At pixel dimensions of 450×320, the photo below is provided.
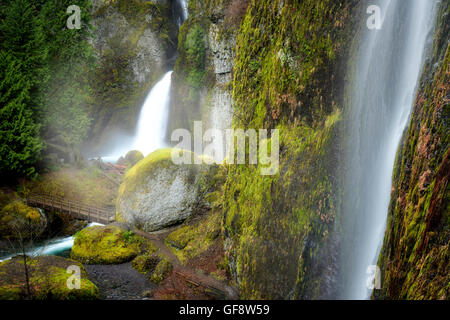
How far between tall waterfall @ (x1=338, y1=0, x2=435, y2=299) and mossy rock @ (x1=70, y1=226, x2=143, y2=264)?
8142 millimetres

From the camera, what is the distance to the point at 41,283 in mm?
7996

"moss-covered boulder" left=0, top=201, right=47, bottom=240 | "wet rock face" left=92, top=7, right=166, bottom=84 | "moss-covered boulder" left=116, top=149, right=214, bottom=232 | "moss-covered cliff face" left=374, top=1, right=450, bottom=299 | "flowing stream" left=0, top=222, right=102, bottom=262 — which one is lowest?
"flowing stream" left=0, top=222, right=102, bottom=262

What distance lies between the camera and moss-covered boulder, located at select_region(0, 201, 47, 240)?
13008 mm

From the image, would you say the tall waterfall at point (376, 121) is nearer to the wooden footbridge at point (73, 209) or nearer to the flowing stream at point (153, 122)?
the wooden footbridge at point (73, 209)

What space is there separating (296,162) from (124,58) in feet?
83.2

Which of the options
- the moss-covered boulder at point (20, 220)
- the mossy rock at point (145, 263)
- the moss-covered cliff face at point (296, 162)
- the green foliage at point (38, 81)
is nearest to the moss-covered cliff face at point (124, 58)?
the green foliage at point (38, 81)

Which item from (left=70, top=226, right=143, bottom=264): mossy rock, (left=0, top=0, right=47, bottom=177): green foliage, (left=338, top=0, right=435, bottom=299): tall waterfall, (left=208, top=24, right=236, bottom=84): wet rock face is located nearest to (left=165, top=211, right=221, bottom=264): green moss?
(left=70, top=226, right=143, bottom=264): mossy rock

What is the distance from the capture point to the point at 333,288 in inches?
246

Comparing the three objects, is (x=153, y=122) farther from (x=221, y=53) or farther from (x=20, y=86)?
(x=20, y=86)

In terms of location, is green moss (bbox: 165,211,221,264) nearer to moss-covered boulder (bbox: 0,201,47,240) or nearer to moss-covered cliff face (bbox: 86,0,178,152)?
moss-covered boulder (bbox: 0,201,47,240)

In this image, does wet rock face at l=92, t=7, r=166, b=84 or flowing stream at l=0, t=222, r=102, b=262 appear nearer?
flowing stream at l=0, t=222, r=102, b=262

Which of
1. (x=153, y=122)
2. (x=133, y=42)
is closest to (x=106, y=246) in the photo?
(x=153, y=122)
